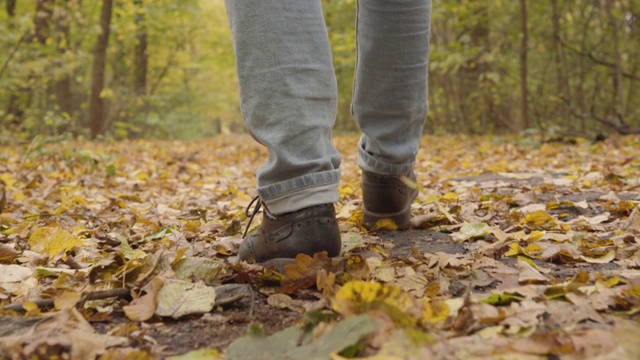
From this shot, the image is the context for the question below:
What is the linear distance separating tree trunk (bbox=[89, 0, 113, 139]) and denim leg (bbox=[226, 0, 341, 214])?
8.95m

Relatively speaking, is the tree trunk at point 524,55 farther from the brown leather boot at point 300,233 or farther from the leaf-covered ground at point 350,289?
the brown leather boot at point 300,233

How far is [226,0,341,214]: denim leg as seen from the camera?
1.17m

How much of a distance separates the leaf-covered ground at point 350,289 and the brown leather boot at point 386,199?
0.20 feet

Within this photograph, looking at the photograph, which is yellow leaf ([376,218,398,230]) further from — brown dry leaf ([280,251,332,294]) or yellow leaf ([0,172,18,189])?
Answer: yellow leaf ([0,172,18,189])

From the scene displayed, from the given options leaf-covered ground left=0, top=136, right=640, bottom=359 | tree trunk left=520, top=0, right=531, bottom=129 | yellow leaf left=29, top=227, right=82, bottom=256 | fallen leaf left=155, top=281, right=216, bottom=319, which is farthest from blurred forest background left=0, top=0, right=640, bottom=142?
fallen leaf left=155, top=281, right=216, bottom=319

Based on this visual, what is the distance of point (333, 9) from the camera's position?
9.38 metres

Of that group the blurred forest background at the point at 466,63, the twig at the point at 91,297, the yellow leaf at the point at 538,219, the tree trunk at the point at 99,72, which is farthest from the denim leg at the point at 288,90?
the tree trunk at the point at 99,72

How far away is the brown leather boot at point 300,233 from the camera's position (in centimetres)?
126

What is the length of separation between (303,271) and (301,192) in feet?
0.59

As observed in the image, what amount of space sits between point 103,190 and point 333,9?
6.82 m

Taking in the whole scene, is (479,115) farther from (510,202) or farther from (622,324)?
(622,324)

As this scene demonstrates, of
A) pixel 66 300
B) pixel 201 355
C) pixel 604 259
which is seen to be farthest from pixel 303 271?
pixel 604 259

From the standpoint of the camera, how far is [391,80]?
160cm

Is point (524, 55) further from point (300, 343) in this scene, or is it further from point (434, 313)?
point (300, 343)
